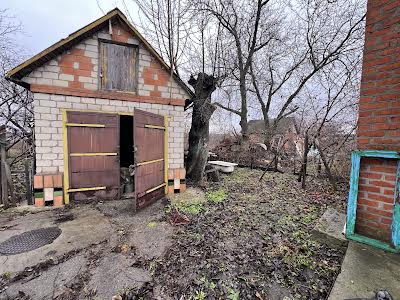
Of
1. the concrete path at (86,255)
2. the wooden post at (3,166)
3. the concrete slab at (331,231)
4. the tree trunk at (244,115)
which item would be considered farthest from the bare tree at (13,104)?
the tree trunk at (244,115)

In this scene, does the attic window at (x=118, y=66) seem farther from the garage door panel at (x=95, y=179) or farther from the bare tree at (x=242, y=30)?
the bare tree at (x=242, y=30)

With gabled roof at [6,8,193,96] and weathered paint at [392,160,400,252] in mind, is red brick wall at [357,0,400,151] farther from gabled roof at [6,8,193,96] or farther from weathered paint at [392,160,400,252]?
gabled roof at [6,8,193,96]

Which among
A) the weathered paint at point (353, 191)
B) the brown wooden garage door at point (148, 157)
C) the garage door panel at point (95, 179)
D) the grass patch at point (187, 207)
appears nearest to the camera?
the weathered paint at point (353, 191)

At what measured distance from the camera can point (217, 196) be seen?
5859 mm

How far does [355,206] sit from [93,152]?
5500mm

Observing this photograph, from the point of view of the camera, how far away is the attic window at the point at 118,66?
5.12 meters

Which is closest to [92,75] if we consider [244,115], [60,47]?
[60,47]

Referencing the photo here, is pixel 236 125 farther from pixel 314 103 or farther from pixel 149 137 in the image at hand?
pixel 149 137

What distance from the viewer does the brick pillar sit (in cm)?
221

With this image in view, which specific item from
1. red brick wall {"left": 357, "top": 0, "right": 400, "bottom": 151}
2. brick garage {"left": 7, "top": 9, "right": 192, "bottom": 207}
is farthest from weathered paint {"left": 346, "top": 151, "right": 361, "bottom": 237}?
brick garage {"left": 7, "top": 9, "right": 192, "bottom": 207}

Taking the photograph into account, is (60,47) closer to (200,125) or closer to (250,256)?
(200,125)

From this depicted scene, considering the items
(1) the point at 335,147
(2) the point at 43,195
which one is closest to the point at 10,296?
(2) the point at 43,195

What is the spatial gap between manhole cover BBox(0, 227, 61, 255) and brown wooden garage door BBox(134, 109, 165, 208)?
1654 millimetres

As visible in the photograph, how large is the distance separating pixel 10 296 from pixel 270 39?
1442 cm
